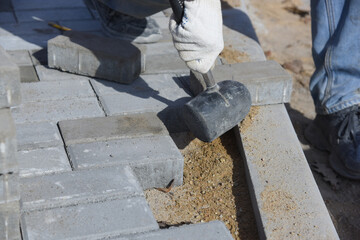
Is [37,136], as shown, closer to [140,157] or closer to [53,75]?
[140,157]

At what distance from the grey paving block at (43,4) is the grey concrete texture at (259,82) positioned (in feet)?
6.06

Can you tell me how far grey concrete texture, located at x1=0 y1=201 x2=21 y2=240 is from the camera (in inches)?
84.4

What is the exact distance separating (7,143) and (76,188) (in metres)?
0.65

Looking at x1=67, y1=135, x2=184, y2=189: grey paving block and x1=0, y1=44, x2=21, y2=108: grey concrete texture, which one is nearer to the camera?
x1=0, y1=44, x2=21, y2=108: grey concrete texture

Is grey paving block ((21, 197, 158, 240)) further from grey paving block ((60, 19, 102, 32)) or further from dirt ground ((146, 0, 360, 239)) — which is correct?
grey paving block ((60, 19, 102, 32))

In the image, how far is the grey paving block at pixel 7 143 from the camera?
1952 millimetres

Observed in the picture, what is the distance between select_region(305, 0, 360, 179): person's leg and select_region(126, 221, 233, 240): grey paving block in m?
1.64

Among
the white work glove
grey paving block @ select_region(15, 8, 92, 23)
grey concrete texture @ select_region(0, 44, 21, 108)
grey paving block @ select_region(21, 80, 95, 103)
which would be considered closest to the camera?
grey concrete texture @ select_region(0, 44, 21, 108)

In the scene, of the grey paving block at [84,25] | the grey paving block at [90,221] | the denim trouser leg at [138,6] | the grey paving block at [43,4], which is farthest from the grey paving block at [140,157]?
the grey paving block at [43,4]

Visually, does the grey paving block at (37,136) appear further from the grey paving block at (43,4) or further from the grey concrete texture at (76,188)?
the grey paving block at (43,4)

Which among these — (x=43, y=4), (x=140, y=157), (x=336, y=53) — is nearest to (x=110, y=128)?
(x=140, y=157)

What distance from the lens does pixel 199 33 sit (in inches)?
111

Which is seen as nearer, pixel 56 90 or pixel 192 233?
pixel 192 233

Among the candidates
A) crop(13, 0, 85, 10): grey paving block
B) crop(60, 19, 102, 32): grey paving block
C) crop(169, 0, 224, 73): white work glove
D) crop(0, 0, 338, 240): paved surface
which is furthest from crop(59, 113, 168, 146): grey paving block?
crop(13, 0, 85, 10): grey paving block
